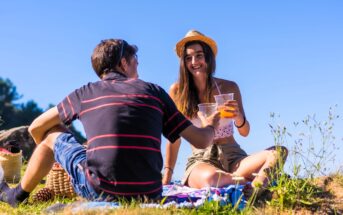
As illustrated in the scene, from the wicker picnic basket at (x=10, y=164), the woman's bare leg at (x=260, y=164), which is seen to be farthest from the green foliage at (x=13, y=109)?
the woman's bare leg at (x=260, y=164)

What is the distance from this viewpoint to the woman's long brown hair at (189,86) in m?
6.41

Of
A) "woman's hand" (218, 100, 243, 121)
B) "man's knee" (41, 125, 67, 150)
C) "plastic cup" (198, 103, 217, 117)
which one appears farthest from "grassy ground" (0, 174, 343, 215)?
"plastic cup" (198, 103, 217, 117)

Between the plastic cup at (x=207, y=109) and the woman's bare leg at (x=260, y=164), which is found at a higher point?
the plastic cup at (x=207, y=109)

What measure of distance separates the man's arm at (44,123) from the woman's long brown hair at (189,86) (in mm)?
2251

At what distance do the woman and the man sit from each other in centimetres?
154

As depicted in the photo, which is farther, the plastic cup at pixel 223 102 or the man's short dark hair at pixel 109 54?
the plastic cup at pixel 223 102

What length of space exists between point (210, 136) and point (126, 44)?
110cm

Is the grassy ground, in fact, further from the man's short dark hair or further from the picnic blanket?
the man's short dark hair

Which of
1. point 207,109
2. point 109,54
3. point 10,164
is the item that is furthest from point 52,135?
point 10,164

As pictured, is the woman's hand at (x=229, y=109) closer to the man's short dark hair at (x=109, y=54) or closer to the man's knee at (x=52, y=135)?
the man's short dark hair at (x=109, y=54)

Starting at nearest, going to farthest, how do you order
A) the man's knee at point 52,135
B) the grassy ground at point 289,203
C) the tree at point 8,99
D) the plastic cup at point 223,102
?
1. the man's knee at point 52,135
2. the grassy ground at point 289,203
3. the plastic cup at point 223,102
4. the tree at point 8,99

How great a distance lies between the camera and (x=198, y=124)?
5930mm

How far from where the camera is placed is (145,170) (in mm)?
3994

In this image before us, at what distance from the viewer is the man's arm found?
443 cm
